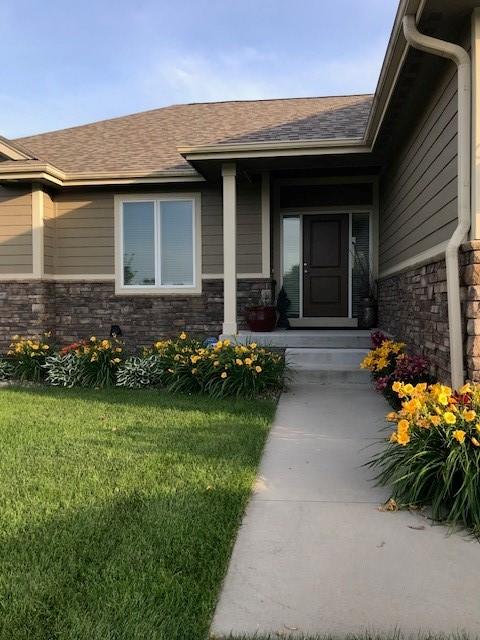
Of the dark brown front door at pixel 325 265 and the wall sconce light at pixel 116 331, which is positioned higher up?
the dark brown front door at pixel 325 265

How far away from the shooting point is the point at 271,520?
3.28 meters

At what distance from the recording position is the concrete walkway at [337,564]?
2.32 m

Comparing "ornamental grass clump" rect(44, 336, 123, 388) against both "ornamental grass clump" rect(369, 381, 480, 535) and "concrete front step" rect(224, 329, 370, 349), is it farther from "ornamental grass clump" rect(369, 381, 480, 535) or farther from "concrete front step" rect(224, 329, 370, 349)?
"ornamental grass clump" rect(369, 381, 480, 535)

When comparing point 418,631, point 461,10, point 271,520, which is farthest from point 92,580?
point 461,10

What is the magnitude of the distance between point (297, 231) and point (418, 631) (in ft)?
29.0

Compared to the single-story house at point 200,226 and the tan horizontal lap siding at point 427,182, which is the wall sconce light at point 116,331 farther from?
the tan horizontal lap siding at point 427,182

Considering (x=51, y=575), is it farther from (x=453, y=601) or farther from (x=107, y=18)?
(x=107, y=18)

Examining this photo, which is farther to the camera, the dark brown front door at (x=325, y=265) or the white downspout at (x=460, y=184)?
the dark brown front door at (x=325, y=265)

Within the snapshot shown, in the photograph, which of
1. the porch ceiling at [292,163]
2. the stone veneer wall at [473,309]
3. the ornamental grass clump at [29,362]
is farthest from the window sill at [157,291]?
the stone veneer wall at [473,309]

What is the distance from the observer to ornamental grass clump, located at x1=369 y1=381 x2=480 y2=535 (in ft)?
10.5

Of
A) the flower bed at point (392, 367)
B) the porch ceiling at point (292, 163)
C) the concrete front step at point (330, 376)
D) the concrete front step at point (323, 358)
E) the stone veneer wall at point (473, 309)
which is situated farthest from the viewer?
the porch ceiling at point (292, 163)

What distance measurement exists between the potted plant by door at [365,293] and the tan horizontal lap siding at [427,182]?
52.3 inches

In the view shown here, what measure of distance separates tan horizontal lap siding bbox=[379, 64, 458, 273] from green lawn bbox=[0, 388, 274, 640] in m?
2.59

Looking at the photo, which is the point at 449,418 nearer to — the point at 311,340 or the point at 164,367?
the point at 164,367
